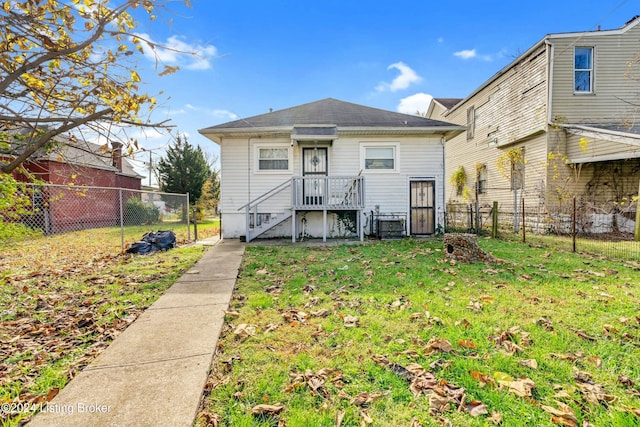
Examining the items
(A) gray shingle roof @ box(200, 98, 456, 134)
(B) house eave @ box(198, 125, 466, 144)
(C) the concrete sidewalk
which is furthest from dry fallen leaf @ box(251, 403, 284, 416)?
(A) gray shingle roof @ box(200, 98, 456, 134)

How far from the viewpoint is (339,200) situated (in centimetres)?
1049

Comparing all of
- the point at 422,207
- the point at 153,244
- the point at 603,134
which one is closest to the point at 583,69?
the point at 603,134

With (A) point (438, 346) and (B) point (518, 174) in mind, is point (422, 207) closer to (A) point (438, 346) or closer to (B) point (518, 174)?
(B) point (518, 174)

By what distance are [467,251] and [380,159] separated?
5.78 meters

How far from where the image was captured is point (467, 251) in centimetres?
663

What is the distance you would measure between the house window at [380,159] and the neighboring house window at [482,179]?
23.1 ft

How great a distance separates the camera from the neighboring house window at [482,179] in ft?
51.0

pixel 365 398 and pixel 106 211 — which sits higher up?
pixel 106 211

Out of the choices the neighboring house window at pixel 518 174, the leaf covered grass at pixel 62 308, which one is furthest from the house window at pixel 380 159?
the leaf covered grass at pixel 62 308

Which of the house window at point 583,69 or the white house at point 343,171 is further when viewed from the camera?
the house window at point 583,69

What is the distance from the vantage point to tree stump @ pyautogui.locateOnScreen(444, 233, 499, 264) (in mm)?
6566

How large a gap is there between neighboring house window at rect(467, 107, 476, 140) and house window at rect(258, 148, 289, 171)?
11703 mm

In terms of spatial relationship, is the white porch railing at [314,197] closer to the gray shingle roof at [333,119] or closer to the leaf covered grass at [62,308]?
the gray shingle roof at [333,119]

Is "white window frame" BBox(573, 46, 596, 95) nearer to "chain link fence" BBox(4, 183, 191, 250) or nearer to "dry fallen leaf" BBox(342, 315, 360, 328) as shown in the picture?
"dry fallen leaf" BBox(342, 315, 360, 328)
